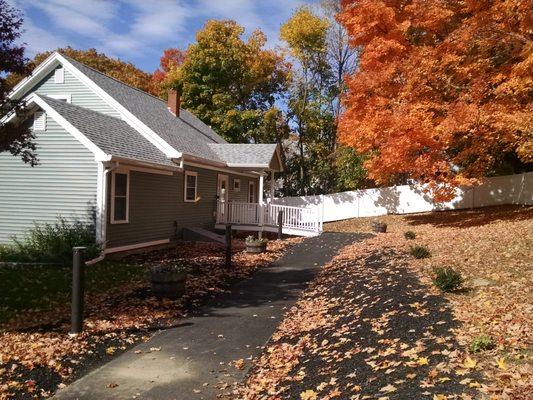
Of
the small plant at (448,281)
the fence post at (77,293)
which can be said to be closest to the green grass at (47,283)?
the fence post at (77,293)

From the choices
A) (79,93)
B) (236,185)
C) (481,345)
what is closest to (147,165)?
(79,93)

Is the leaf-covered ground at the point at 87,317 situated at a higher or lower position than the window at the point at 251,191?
lower

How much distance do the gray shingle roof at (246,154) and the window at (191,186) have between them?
2.50 m

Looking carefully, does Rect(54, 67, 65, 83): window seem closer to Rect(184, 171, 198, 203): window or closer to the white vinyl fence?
Rect(184, 171, 198, 203): window

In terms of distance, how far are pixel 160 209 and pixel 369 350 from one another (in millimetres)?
11874

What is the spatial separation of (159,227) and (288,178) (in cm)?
2133

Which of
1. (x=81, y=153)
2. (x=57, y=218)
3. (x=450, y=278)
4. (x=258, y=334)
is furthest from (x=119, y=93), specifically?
(x=450, y=278)

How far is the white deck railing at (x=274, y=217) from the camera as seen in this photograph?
20.2m

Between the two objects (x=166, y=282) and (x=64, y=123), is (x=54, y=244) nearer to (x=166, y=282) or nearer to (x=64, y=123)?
(x=64, y=123)

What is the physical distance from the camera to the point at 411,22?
1842cm

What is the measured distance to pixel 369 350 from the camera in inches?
225

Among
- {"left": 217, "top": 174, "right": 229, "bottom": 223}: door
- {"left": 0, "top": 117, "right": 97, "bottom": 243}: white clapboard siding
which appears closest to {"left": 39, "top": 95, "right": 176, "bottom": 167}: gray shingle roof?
{"left": 0, "top": 117, "right": 97, "bottom": 243}: white clapboard siding

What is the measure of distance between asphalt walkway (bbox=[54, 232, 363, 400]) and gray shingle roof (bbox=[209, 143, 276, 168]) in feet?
34.8

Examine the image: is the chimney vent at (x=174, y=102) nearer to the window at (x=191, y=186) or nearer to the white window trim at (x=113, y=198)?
the window at (x=191, y=186)
